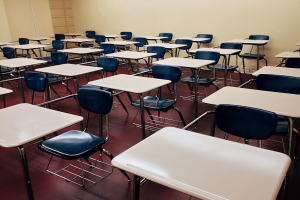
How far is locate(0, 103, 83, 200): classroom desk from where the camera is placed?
165cm

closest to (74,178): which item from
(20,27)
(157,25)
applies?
(157,25)

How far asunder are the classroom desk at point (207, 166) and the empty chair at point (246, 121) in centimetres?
40

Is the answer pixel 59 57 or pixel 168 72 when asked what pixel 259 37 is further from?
pixel 59 57

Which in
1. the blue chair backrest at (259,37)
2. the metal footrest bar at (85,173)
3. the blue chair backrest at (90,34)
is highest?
the blue chair backrest at (90,34)

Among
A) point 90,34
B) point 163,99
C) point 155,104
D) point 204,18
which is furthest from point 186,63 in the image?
point 90,34

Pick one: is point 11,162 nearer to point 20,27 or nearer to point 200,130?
point 200,130

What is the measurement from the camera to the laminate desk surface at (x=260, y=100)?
2.04 meters

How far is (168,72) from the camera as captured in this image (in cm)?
350

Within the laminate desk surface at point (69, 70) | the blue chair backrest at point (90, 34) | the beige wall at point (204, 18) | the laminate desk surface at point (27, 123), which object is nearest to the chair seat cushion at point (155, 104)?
the laminate desk surface at point (69, 70)

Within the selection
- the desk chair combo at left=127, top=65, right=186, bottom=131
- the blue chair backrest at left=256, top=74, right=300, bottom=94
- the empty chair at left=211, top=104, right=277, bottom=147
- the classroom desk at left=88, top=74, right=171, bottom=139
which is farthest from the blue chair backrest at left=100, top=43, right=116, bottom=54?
the empty chair at left=211, top=104, right=277, bottom=147

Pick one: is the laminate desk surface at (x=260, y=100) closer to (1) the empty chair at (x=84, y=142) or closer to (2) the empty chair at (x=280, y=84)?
(2) the empty chair at (x=280, y=84)

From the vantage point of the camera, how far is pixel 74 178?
8.41 ft

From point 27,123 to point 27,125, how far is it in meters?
0.04

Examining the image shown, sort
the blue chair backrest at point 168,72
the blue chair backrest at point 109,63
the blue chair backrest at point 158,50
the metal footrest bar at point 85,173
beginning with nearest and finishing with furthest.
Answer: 1. the metal footrest bar at point 85,173
2. the blue chair backrest at point 168,72
3. the blue chair backrest at point 109,63
4. the blue chair backrest at point 158,50
